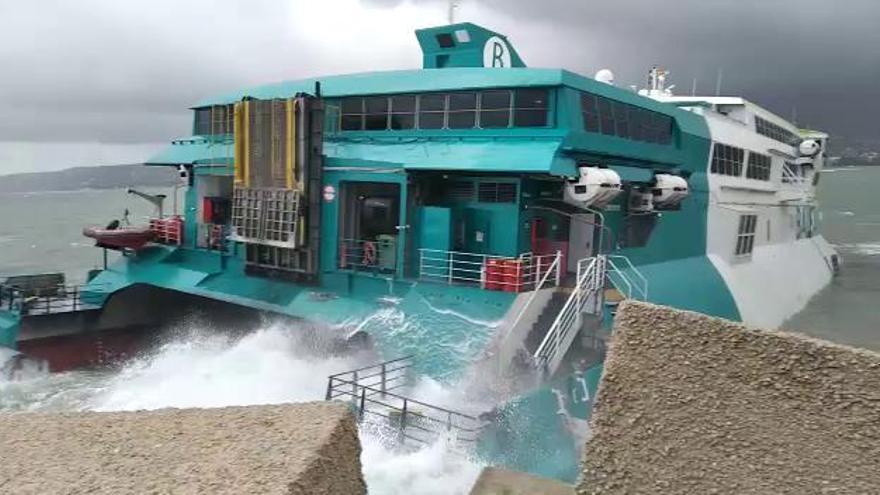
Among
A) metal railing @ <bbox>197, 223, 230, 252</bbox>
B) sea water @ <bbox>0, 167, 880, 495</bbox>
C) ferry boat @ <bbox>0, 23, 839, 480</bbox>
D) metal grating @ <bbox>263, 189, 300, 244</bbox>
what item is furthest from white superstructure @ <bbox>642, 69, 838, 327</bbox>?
metal railing @ <bbox>197, 223, 230, 252</bbox>

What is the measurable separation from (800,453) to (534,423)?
8953mm

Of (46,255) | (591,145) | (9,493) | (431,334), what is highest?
(591,145)

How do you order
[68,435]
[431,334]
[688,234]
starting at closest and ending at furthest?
[68,435] < [431,334] < [688,234]

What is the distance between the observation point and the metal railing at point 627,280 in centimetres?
1607

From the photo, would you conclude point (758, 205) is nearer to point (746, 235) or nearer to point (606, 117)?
point (746, 235)

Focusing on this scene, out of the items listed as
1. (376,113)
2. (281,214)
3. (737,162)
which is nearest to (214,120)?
(281,214)

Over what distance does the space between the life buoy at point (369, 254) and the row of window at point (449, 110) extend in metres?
3.02

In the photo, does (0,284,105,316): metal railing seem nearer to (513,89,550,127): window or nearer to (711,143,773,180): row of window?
(513,89,550,127): window

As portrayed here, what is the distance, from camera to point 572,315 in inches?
549

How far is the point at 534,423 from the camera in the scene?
12219 mm

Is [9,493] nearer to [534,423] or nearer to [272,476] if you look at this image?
[272,476]

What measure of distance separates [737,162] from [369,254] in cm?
1679

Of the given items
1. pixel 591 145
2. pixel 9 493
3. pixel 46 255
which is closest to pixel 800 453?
pixel 9 493

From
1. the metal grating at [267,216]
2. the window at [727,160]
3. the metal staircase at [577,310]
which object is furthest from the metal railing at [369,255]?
the window at [727,160]
